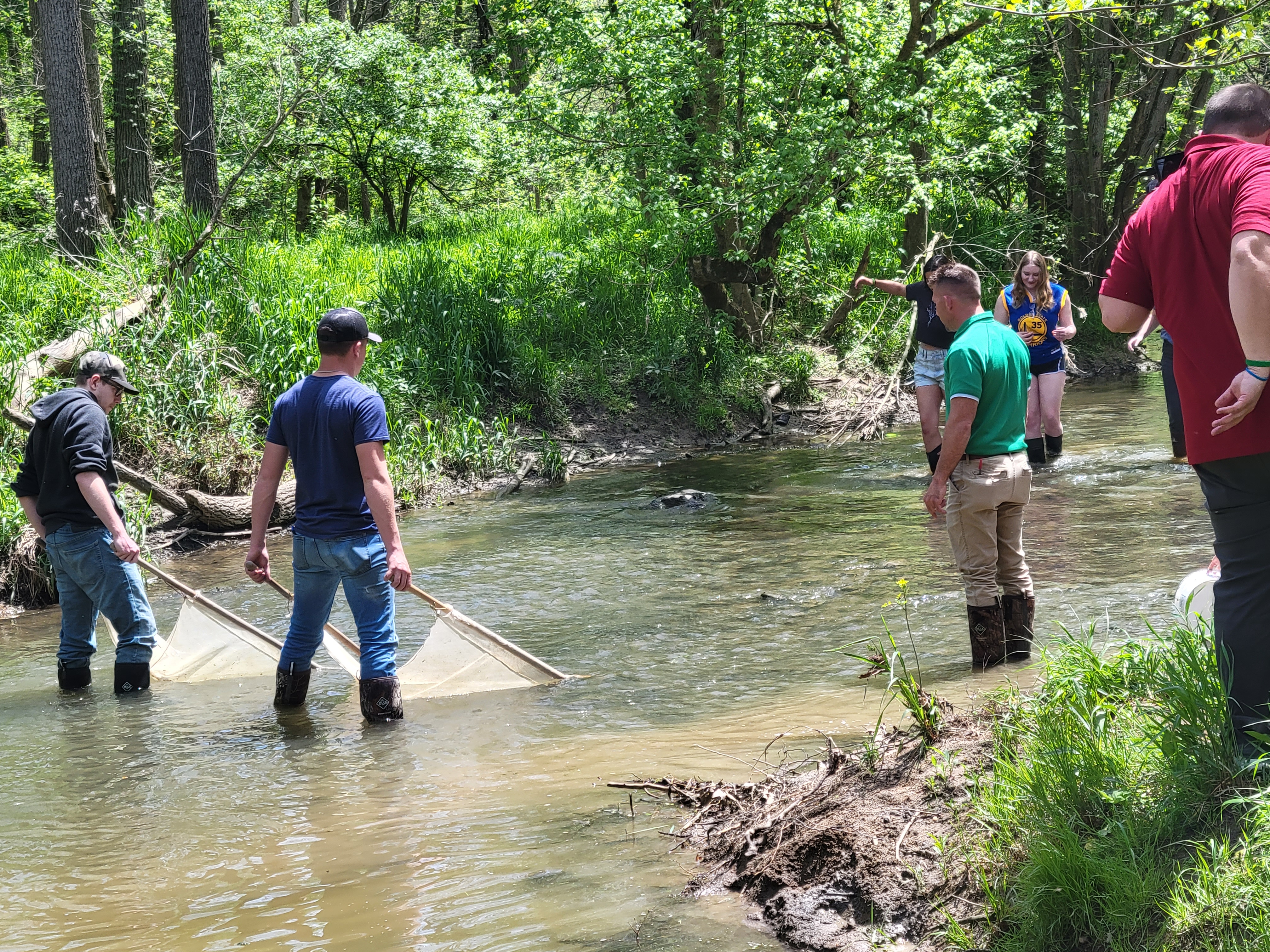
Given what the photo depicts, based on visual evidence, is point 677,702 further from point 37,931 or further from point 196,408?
point 196,408

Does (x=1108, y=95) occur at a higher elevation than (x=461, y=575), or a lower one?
higher

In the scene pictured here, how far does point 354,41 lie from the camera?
18.5 metres

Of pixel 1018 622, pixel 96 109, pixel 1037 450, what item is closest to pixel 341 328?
pixel 1018 622

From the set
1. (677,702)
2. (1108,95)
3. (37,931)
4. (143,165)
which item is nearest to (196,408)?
(143,165)

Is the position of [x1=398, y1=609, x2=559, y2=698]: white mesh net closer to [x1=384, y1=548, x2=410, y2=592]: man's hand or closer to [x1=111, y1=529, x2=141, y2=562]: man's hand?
[x1=384, y1=548, x2=410, y2=592]: man's hand

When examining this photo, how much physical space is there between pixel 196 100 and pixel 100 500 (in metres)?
10.6

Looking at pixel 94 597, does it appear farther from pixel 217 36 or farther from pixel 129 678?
pixel 217 36

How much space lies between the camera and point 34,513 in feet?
21.0

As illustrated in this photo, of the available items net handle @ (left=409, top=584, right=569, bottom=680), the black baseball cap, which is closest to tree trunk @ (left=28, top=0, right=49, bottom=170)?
the black baseball cap

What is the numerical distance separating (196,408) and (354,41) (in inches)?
379

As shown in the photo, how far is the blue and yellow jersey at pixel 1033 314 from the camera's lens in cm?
980

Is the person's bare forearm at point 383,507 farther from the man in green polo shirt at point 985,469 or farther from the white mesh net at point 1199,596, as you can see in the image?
the white mesh net at point 1199,596

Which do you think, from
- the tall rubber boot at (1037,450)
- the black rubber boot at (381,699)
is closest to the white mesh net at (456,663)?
the black rubber boot at (381,699)

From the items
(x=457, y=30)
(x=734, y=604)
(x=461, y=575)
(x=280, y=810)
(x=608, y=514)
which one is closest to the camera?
(x=280, y=810)
